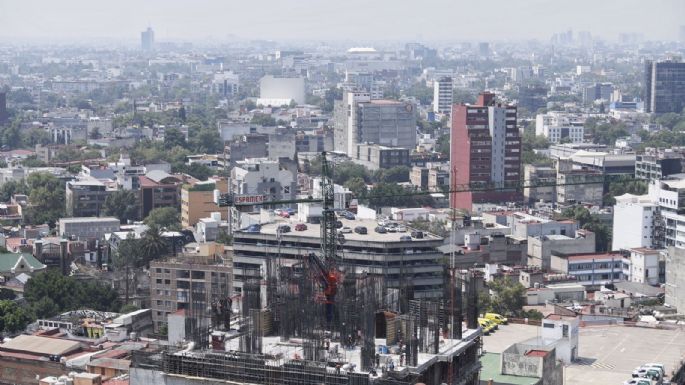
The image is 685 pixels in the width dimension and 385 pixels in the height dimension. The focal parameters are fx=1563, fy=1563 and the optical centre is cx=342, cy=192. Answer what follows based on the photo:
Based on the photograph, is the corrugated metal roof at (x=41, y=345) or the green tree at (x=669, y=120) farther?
the green tree at (x=669, y=120)

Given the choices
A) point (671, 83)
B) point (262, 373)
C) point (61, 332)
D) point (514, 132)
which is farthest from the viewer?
point (671, 83)

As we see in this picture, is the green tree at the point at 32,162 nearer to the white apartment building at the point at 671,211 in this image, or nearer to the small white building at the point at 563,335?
the white apartment building at the point at 671,211

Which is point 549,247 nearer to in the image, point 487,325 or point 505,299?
point 505,299

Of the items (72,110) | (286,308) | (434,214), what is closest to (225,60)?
(72,110)

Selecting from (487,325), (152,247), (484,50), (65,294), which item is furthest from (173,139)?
(484,50)

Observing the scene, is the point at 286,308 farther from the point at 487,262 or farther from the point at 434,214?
the point at 434,214

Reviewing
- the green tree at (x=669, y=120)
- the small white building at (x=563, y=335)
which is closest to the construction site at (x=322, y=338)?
the small white building at (x=563, y=335)

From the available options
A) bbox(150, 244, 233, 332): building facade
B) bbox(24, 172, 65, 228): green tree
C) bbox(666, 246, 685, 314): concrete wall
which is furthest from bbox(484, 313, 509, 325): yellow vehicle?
bbox(24, 172, 65, 228): green tree
